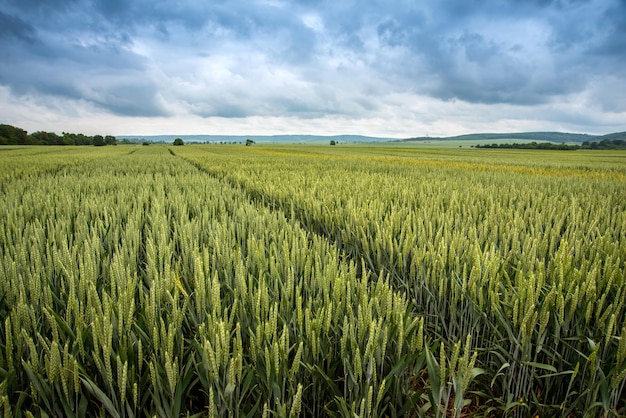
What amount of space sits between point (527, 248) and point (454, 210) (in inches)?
66.6

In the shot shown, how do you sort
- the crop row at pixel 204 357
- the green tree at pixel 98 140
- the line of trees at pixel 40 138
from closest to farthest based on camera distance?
the crop row at pixel 204 357
the line of trees at pixel 40 138
the green tree at pixel 98 140

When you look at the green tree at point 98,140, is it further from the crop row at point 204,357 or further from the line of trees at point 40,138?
the crop row at point 204,357

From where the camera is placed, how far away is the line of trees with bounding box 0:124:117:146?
68419 millimetres

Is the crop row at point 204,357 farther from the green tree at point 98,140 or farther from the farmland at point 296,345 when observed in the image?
the green tree at point 98,140

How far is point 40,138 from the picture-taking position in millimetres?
78250

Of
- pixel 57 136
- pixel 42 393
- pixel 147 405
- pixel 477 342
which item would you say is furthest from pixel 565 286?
pixel 57 136

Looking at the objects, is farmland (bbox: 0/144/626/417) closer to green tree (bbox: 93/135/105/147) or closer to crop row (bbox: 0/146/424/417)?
crop row (bbox: 0/146/424/417)

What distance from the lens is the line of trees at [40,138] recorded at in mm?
68419

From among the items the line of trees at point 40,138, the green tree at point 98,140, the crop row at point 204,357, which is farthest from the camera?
the green tree at point 98,140

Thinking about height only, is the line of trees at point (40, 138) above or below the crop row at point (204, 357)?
above

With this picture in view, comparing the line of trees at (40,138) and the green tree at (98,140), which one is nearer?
the line of trees at (40,138)

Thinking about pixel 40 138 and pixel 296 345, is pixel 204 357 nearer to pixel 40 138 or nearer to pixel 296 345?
pixel 296 345

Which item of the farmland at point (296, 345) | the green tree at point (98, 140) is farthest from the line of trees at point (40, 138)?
the farmland at point (296, 345)

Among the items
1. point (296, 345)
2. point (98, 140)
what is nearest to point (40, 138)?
point (98, 140)
